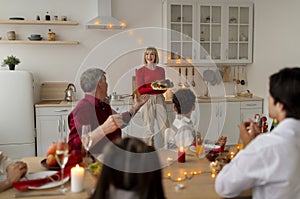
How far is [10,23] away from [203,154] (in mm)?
3284

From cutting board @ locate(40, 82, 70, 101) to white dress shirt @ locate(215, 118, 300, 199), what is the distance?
11.2 ft

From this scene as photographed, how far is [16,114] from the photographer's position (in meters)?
3.72

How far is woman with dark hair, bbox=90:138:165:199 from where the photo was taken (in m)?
0.98

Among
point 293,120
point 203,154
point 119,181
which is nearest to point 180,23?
point 203,154

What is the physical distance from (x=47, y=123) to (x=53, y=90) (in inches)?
24.4

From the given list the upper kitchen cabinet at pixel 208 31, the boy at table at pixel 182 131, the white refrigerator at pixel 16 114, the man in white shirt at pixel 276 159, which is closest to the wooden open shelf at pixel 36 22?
the white refrigerator at pixel 16 114

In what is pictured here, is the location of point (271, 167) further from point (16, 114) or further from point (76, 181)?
point (16, 114)

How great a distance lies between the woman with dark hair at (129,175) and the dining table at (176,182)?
1.26ft

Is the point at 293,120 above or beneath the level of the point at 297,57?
beneath

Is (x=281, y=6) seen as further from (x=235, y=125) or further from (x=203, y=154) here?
(x=203, y=154)

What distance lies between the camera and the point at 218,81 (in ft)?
15.7

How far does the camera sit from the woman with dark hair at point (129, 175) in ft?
3.22

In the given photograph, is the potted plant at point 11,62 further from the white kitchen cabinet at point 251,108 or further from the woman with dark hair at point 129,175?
the woman with dark hair at point 129,175

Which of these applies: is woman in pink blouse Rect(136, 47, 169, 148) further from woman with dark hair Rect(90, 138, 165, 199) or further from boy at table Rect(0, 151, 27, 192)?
woman with dark hair Rect(90, 138, 165, 199)
